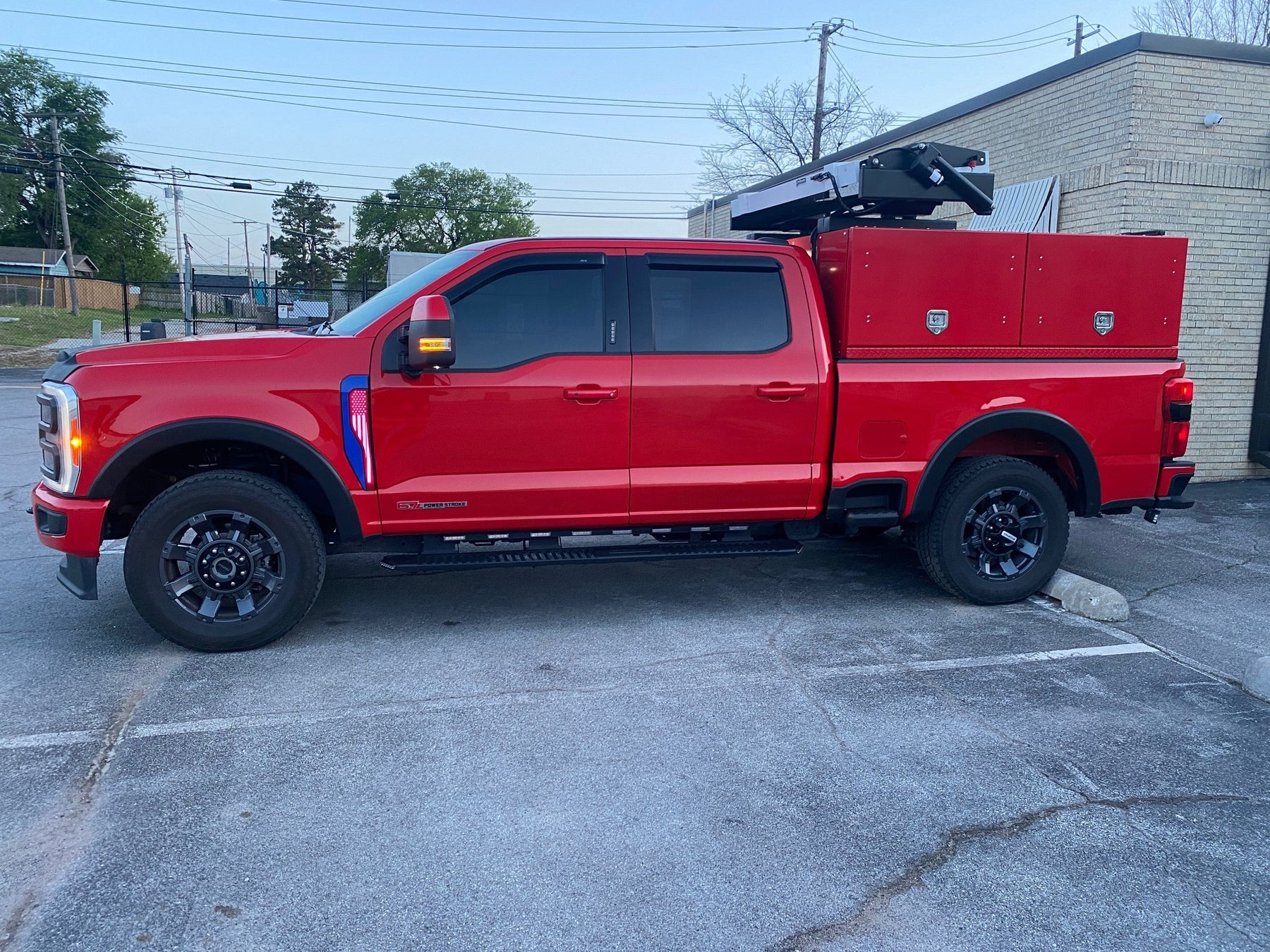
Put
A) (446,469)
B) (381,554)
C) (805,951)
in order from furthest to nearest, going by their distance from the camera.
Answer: (381,554) → (446,469) → (805,951)

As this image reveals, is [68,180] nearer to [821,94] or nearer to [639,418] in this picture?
[821,94]

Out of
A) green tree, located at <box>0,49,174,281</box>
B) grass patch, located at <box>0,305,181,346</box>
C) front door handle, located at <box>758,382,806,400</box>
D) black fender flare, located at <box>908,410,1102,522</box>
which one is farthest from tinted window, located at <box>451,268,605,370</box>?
green tree, located at <box>0,49,174,281</box>

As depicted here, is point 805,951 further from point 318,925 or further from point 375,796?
point 375,796

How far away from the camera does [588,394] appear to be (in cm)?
500

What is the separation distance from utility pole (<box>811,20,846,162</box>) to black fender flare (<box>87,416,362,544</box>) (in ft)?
98.9

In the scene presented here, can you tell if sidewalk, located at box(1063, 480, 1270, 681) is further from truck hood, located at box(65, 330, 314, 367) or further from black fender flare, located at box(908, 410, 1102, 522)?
truck hood, located at box(65, 330, 314, 367)

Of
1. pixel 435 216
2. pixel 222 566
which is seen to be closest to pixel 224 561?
pixel 222 566

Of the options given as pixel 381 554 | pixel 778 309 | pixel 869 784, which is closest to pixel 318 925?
pixel 869 784

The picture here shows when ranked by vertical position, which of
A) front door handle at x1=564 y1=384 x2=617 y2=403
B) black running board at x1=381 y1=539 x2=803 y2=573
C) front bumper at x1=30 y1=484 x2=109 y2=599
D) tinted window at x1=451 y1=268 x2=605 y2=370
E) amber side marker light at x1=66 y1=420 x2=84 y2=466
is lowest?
black running board at x1=381 y1=539 x2=803 y2=573

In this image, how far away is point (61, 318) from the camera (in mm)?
42531

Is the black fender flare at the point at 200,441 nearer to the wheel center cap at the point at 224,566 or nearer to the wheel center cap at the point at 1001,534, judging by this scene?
the wheel center cap at the point at 224,566

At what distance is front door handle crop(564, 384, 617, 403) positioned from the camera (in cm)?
498

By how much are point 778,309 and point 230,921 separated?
402 centimetres

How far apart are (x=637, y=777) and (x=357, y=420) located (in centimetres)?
234
